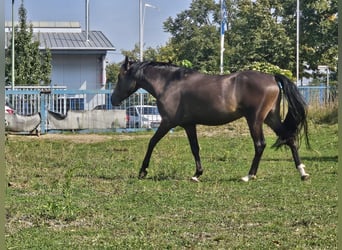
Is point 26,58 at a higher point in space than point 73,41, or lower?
lower

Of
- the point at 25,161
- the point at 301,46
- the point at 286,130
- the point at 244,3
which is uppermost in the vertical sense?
the point at 244,3

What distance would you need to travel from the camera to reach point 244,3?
49594 mm

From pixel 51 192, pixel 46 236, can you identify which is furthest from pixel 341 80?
pixel 51 192

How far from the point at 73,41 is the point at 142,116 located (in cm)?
2205

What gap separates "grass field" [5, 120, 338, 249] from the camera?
5.30 meters

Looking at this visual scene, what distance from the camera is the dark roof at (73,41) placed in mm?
42031

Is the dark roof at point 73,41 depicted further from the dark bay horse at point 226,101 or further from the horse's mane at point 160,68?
the dark bay horse at point 226,101

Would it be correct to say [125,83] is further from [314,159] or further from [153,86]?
[314,159]

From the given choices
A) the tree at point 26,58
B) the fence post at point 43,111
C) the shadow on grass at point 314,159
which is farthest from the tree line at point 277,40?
the shadow on grass at point 314,159

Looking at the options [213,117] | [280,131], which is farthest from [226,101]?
[280,131]

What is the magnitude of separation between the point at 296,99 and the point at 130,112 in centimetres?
1485

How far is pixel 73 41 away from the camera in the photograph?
44.2 metres

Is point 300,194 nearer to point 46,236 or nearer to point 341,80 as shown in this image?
point 46,236

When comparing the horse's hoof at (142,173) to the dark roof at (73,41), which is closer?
the horse's hoof at (142,173)
